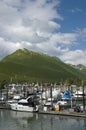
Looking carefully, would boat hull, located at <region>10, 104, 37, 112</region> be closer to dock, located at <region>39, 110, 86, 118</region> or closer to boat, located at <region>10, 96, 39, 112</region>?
boat, located at <region>10, 96, 39, 112</region>

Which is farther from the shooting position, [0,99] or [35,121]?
[0,99]

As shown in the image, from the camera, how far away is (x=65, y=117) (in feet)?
375

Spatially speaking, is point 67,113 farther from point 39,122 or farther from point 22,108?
point 22,108

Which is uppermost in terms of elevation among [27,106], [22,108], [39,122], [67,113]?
[27,106]

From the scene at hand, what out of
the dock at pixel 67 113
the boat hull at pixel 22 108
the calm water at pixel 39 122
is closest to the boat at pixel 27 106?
the boat hull at pixel 22 108

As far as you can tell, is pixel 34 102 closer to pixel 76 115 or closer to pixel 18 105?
pixel 18 105

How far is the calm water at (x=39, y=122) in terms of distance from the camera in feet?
329

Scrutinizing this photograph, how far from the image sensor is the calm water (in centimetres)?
10016

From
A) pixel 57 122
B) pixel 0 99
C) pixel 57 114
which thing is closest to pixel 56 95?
pixel 0 99

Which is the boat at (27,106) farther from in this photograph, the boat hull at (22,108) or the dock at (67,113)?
the dock at (67,113)

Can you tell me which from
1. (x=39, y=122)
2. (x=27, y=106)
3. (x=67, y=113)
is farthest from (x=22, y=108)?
(x=39, y=122)

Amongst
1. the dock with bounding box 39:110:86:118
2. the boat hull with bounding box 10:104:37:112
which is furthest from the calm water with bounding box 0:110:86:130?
the boat hull with bounding box 10:104:37:112

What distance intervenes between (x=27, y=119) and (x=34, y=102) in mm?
17914

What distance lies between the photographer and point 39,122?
4387 inches
